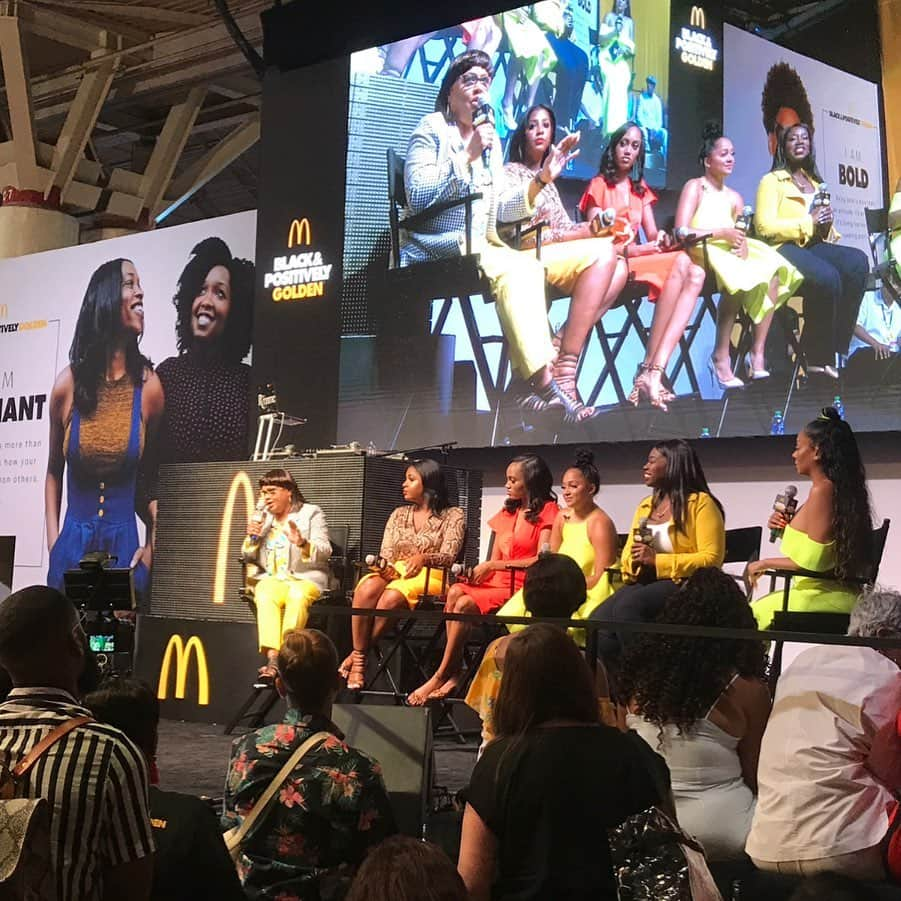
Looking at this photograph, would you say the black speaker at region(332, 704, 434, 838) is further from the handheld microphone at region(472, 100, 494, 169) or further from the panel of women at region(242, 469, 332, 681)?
the handheld microphone at region(472, 100, 494, 169)

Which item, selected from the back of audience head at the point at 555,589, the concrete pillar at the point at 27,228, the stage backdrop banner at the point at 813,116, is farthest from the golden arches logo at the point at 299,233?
the back of audience head at the point at 555,589

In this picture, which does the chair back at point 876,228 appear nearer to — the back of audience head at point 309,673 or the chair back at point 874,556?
the chair back at point 874,556

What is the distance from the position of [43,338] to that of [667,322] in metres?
5.83

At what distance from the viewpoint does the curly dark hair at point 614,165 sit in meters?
6.45

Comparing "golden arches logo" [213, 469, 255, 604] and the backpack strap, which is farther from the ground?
"golden arches logo" [213, 469, 255, 604]

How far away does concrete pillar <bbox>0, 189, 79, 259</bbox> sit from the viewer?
10.6 meters

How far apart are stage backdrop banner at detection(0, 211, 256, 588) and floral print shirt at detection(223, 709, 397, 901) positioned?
6928mm

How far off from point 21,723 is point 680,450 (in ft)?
11.9

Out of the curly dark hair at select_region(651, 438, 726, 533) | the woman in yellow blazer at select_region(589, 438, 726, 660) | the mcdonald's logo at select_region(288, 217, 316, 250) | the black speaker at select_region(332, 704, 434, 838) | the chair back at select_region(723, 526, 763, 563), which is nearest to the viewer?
the black speaker at select_region(332, 704, 434, 838)

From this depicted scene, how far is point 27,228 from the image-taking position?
418 inches

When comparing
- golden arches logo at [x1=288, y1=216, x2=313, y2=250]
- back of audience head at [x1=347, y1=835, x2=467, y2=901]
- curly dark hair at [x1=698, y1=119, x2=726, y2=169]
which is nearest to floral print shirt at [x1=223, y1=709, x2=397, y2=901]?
back of audience head at [x1=347, y1=835, x2=467, y2=901]

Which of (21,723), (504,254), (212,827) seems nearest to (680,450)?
(504,254)

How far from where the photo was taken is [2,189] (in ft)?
35.9

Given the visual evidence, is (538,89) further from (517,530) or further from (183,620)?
(183,620)
